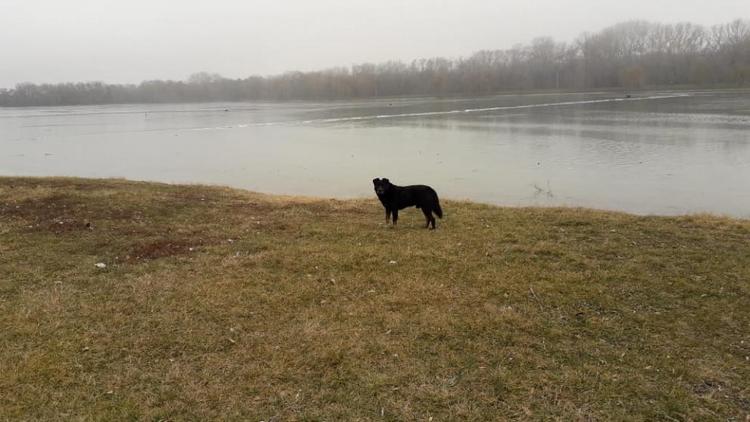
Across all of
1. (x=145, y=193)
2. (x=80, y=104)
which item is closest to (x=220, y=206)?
(x=145, y=193)

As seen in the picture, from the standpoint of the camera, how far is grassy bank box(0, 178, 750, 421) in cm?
Answer: 396

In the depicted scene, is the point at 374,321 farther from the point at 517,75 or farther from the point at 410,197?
the point at 517,75

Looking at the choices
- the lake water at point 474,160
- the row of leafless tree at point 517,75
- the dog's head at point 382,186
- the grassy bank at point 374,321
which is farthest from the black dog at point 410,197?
the row of leafless tree at point 517,75

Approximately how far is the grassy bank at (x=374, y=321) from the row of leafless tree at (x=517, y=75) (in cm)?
9639

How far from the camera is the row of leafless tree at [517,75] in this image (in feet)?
330

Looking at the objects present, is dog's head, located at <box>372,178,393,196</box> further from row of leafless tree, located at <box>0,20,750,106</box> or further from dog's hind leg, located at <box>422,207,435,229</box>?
row of leafless tree, located at <box>0,20,750,106</box>

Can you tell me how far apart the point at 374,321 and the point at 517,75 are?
123285 millimetres

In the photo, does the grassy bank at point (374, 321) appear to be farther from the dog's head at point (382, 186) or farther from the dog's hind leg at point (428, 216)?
the dog's head at point (382, 186)

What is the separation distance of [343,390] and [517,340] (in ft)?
5.55

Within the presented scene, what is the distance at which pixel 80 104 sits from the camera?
140125 mm

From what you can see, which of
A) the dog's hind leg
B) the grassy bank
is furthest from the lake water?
Result: the grassy bank

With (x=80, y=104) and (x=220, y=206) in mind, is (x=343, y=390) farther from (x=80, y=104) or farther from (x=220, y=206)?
(x=80, y=104)

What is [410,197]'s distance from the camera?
8.72 m

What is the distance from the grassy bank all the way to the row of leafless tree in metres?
96.4
